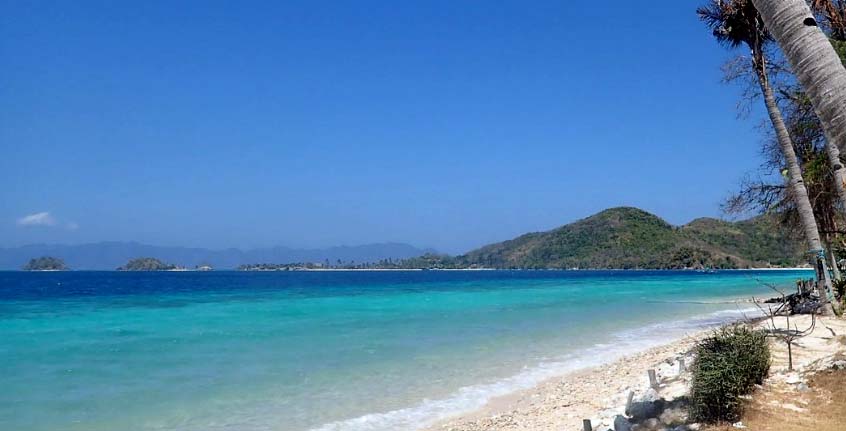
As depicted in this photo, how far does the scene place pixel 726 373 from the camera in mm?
6043

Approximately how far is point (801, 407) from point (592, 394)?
4.52 metres

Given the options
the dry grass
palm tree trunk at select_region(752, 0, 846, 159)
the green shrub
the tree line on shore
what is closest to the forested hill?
the tree line on shore

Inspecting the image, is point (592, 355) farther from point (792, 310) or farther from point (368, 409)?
point (368, 409)

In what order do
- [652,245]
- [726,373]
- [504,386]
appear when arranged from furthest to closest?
[652,245] < [504,386] < [726,373]

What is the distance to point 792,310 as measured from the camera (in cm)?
1650

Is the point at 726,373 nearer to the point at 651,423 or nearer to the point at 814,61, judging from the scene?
the point at 651,423

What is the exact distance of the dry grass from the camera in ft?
18.4

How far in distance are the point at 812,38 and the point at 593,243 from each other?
153 meters

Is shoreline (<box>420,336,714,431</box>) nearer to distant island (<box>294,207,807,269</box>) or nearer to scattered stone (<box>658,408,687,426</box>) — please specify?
scattered stone (<box>658,408,687,426</box>)

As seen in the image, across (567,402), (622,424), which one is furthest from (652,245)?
(622,424)

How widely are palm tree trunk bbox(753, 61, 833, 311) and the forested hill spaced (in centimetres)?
10044

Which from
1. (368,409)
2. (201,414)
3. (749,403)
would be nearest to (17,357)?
(201,414)

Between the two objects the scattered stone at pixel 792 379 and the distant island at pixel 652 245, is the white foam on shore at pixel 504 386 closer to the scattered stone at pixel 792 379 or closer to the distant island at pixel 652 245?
the scattered stone at pixel 792 379

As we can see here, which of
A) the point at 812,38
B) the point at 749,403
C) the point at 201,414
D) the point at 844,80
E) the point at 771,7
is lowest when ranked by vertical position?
the point at 201,414
